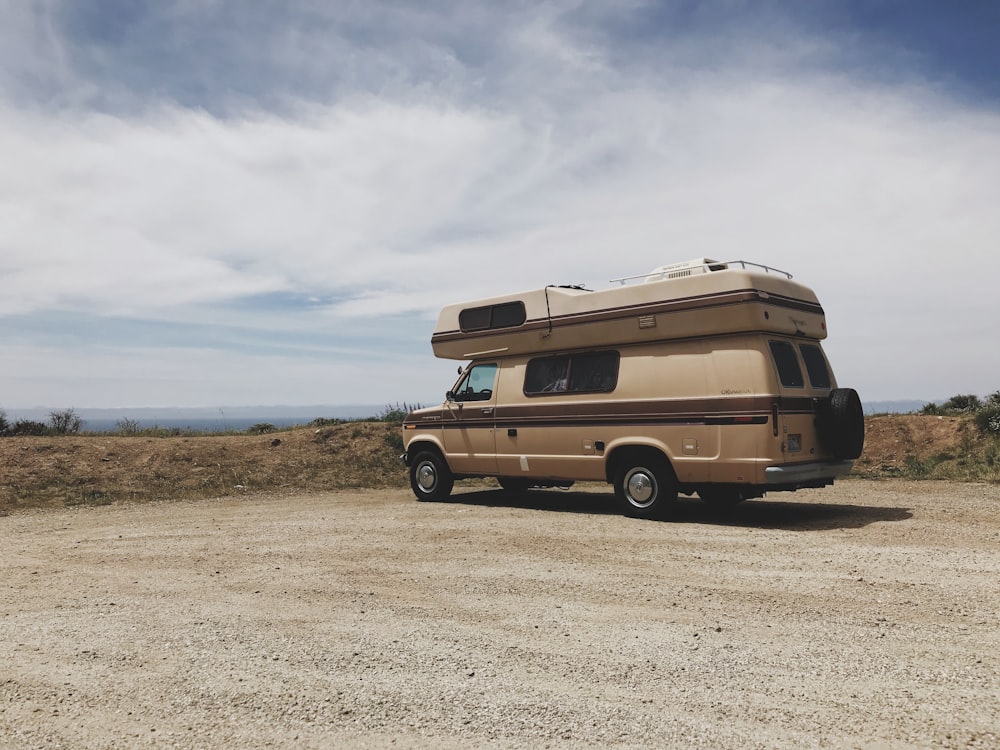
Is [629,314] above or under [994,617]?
above

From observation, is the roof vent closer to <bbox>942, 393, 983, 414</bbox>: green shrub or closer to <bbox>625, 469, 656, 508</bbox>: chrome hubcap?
<bbox>625, 469, 656, 508</bbox>: chrome hubcap

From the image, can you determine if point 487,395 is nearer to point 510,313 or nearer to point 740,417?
point 510,313

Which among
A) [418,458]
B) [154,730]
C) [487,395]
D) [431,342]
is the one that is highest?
[431,342]

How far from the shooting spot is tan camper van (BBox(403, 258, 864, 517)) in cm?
957

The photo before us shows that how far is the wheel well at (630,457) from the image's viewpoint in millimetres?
10336

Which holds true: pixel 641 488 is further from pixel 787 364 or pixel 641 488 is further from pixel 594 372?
pixel 787 364

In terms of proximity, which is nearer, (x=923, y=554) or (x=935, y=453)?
(x=923, y=554)

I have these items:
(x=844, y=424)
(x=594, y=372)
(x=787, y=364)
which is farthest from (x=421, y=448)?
(x=844, y=424)

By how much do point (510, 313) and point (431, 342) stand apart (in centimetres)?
176

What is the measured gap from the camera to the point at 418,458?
524 inches

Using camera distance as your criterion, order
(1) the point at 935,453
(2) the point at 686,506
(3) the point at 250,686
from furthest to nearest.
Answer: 1. (1) the point at 935,453
2. (2) the point at 686,506
3. (3) the point at 250,686

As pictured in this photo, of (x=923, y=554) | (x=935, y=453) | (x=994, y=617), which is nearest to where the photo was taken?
(x=994, y=617)

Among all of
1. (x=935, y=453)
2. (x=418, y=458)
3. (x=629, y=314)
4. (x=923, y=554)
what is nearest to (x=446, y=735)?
(x=923, y=554)

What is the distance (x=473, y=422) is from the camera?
40.6ft
